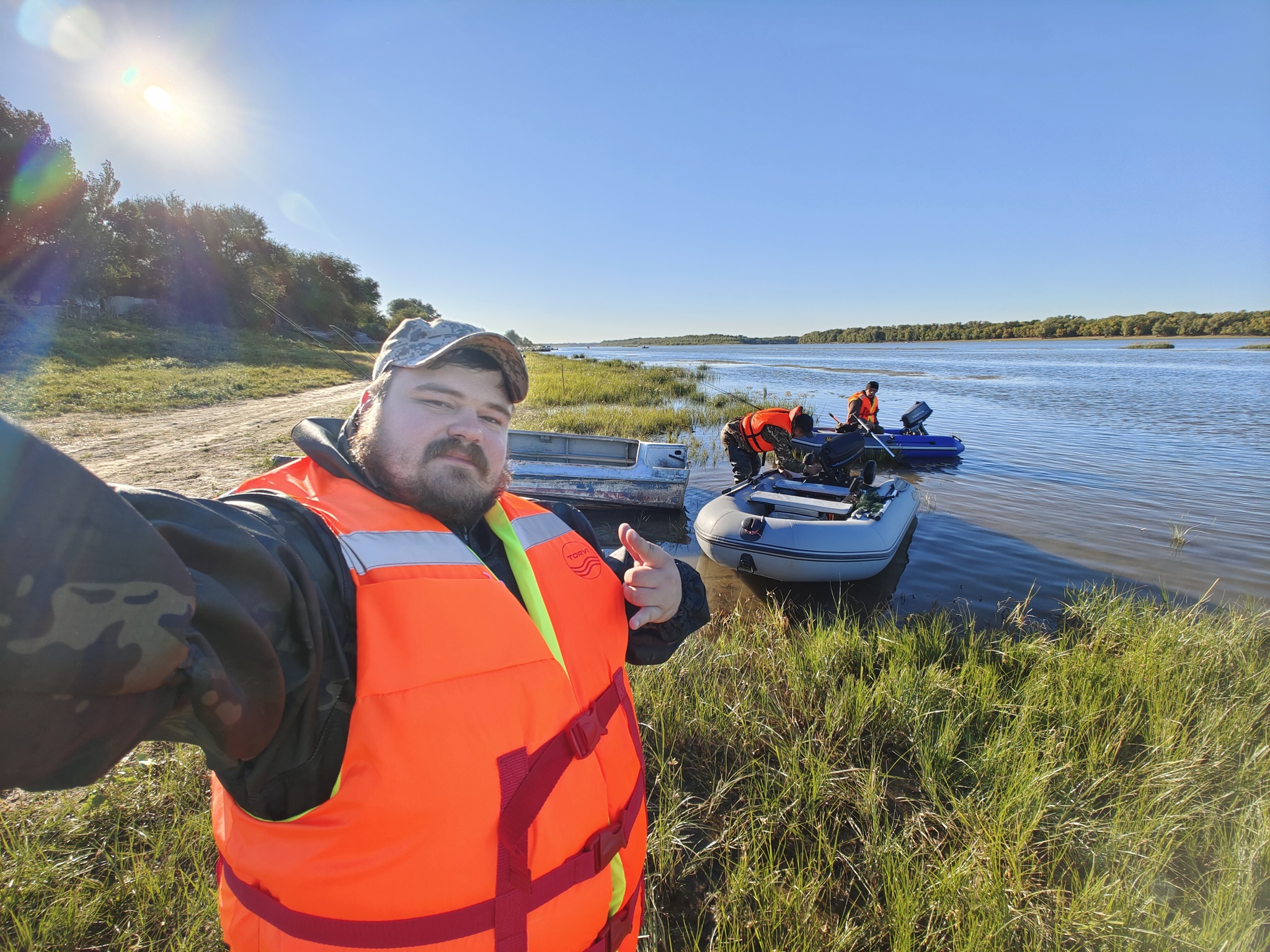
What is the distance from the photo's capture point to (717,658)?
11.9 ft

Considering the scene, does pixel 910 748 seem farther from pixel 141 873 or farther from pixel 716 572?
pixel 716 572

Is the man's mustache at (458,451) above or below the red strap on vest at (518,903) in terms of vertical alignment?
above

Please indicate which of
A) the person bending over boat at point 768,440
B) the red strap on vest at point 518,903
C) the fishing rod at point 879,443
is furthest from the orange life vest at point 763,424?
the red strap on vest at point 518,903

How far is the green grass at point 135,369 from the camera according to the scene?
1215 centimetres

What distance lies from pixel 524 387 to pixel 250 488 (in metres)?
0.85

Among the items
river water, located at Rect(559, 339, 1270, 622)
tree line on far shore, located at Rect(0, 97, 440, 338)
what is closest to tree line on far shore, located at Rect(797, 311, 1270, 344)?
river water, located at Rect(559, 339, 1270, 622)

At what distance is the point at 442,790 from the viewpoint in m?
0.97

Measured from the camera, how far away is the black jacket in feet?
1.97

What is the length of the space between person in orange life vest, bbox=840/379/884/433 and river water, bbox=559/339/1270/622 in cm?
142

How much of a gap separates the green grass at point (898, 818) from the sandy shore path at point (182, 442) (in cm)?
540

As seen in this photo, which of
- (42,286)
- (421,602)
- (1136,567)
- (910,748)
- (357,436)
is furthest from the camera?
(42,286)

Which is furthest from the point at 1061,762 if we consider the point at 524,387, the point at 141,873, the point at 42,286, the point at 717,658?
the point at 42,286

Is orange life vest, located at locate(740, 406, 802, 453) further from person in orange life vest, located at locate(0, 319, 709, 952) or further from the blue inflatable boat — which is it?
person in orange life vest, located at locate(0, 319, 709, 952)

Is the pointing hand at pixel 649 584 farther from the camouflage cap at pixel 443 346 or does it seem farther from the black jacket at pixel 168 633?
the black jacket at pixel 168 633
